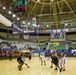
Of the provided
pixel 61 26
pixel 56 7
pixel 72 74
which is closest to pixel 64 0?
pixel 56 7

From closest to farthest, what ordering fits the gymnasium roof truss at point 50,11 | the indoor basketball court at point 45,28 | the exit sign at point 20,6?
the exit sign at point 20,6, the indoor basketball court at point 45,28, the gymnasium roof truss at point 50,11

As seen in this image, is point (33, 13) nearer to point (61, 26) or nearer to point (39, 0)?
point (39, 0)

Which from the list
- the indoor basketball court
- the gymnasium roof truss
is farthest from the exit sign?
the gymnasium roof truss

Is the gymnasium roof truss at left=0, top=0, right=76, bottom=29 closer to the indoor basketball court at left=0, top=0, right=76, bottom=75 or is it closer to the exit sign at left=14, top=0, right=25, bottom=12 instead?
the indoor basketball court at left=0, top=0, right=76, bottom=75

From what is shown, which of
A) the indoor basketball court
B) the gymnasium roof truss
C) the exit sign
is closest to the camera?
the exit sign

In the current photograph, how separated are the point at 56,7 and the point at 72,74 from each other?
28.8m

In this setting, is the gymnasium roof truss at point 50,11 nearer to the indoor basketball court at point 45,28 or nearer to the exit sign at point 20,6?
the indoor basketball court at point 45,28

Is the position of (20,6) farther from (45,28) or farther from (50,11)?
(45,28)

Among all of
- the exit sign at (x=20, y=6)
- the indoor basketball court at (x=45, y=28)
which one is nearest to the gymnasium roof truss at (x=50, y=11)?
the indoor basketball court at (x=45, y=28)

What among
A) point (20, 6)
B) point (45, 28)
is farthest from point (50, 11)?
point (20, 6)

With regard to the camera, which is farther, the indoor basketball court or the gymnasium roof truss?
the gymnasium roof truss

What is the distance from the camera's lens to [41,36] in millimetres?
46875

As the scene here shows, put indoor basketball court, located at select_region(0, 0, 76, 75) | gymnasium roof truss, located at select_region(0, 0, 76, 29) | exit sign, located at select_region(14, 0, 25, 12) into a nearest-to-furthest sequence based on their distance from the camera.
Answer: exit sign, located at select_region(14, 0, 25, 12)
indoor basketball court, located at select_region(0, 0, 76, 75)
gymnasium roof truss, located at select_region(0, 0, 76, 29)

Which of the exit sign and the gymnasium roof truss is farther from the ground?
the gymnasium roof truss
